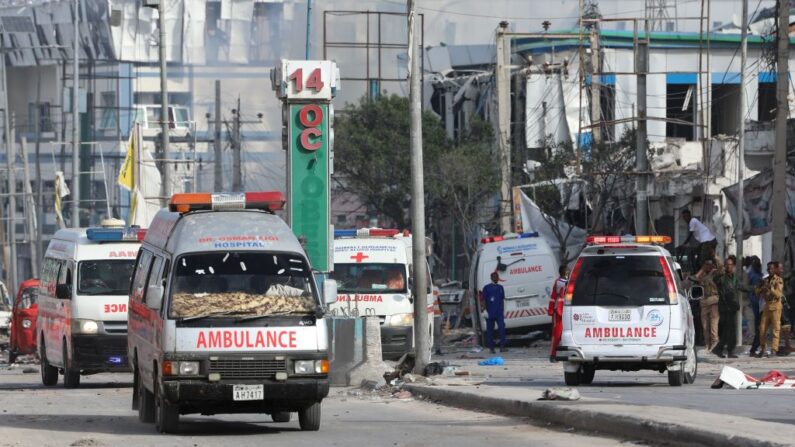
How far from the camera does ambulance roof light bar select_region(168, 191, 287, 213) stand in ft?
51.8

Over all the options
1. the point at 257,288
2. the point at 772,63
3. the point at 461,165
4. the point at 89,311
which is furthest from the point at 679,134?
the point at 257,288

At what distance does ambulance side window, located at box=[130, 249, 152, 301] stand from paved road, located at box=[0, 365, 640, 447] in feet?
4.62

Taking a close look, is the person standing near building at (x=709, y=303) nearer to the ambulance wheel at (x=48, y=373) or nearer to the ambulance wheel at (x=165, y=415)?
the ambulance wheel at (x=48, y=373)

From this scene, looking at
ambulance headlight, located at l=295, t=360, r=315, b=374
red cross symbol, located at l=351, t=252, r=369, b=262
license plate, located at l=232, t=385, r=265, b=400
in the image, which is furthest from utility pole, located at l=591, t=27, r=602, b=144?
license plate, located at l=232, t=385, r=265, b=400

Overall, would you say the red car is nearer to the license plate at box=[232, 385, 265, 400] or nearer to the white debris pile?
the white debris pile

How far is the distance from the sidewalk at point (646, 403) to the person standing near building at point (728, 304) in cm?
40

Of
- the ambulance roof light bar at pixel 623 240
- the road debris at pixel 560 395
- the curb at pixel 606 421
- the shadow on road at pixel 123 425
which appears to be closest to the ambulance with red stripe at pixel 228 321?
the shadow on road at pixel 123 425

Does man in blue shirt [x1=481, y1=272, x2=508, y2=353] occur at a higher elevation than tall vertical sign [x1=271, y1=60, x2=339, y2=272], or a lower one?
lower

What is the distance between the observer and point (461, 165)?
55281mm

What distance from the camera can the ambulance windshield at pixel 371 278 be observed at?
2677 cm

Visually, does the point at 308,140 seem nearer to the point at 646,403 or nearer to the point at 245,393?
the point at 646,403

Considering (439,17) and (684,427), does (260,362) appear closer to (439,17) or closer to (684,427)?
(684,427)

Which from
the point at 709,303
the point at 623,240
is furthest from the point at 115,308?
the point at 709,303

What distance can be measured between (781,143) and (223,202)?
15.1 metres
